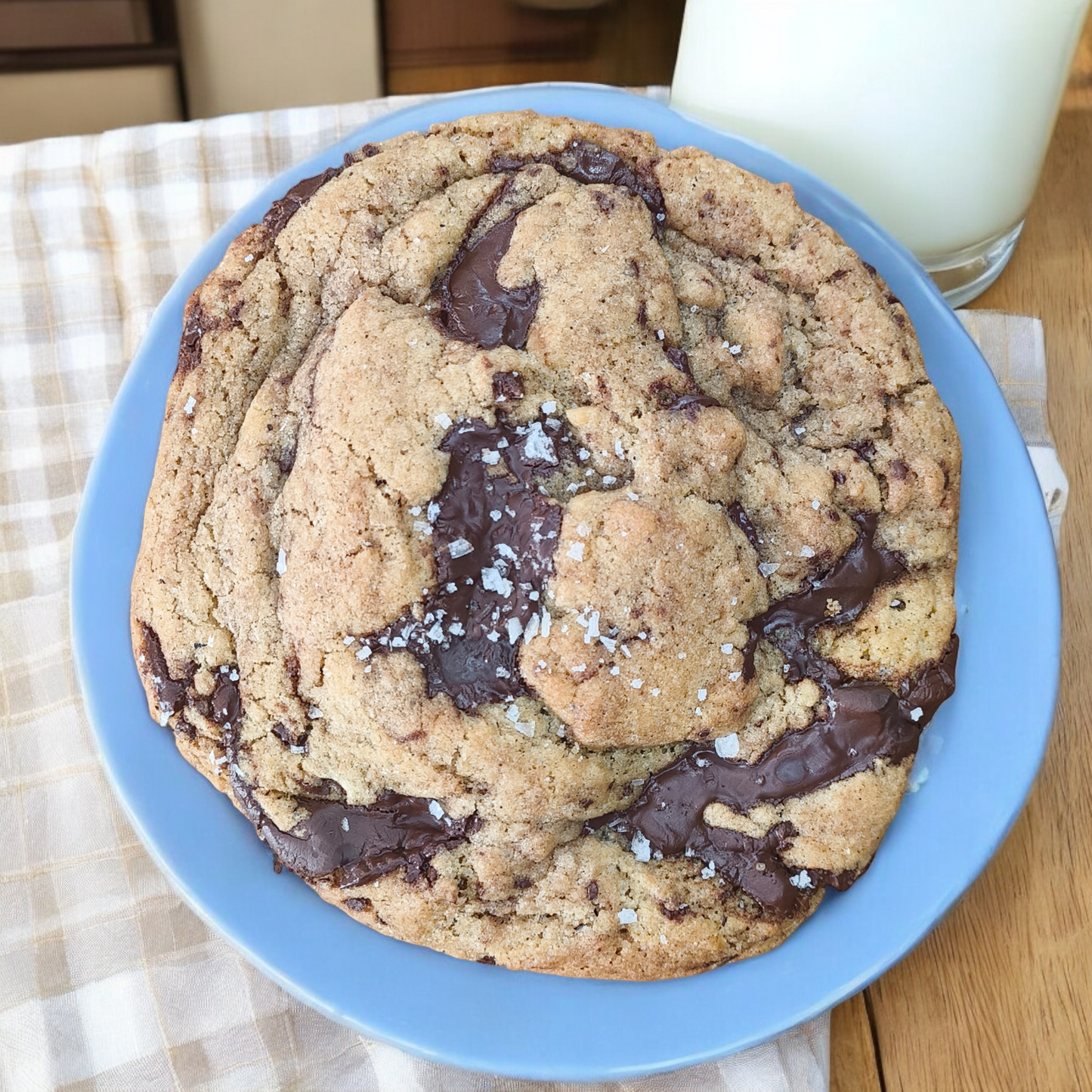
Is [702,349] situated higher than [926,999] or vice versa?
[702,349]

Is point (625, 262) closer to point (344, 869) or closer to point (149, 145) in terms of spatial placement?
point (344, 869)

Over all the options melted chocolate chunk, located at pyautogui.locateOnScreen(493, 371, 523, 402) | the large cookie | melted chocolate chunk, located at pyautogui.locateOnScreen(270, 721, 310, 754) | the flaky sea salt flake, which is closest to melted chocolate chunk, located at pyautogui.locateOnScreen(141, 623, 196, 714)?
the large cookie

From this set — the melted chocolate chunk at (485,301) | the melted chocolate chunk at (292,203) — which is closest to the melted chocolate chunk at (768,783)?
the melted chocolate chunk at (485,301)

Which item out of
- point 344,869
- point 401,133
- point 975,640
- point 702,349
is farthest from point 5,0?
point 975,640

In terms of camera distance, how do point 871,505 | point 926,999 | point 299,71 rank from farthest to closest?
point 299,71, point 926,999, point 871,505

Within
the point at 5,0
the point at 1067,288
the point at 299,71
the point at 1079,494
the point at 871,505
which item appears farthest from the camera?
the point at 299,71

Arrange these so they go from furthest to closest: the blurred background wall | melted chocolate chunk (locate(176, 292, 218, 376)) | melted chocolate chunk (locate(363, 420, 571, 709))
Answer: the blurred background wall < melted chocolate chunk (locate(176, 292, 218, 376)) < melted chocolate chunk (locate(363, 420, 571, 709))

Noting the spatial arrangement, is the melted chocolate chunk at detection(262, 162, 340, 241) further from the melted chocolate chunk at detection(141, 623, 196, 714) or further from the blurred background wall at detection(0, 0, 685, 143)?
the blurred background wall at detection(0, 0, 685, 143)

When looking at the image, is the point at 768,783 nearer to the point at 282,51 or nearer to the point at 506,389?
the point at 506,389
